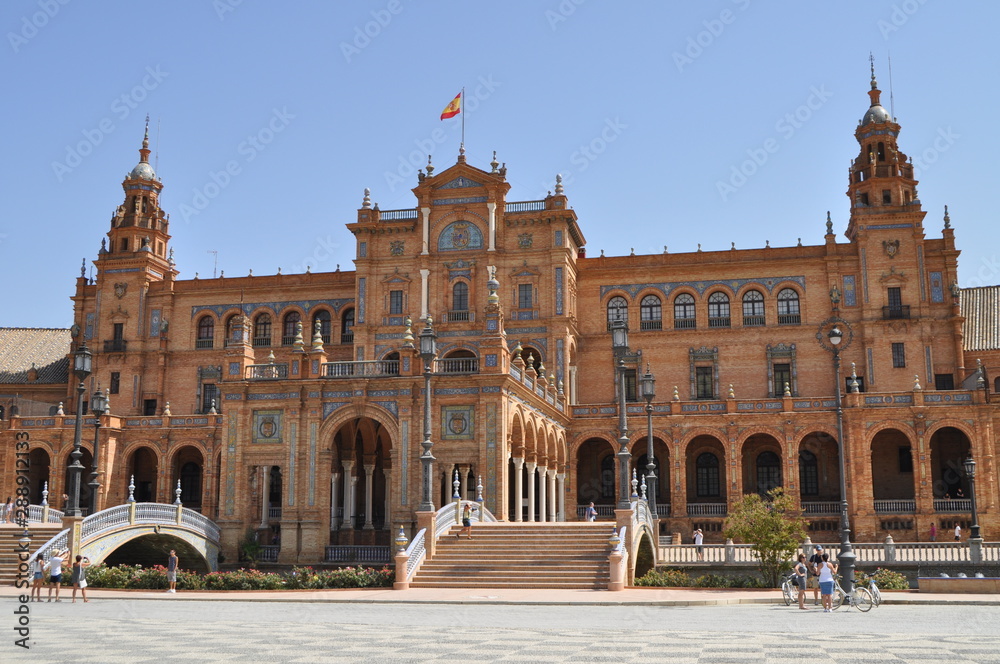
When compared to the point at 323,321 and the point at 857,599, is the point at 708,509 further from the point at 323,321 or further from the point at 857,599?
the point at 857,599

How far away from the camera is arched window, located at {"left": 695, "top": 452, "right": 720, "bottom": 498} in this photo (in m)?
52.3

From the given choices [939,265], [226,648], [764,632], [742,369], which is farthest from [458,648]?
[939,265]

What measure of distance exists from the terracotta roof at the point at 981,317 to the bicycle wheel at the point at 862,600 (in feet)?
110

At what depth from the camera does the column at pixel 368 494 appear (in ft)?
134

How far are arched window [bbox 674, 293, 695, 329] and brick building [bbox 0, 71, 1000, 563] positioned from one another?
117mm

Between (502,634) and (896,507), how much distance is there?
111 feet

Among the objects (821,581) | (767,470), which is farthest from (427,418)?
(767,470)

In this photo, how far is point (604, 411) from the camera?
166ft

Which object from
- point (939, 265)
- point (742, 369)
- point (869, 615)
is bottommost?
point (869, 615)

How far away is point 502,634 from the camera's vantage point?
1731 cm

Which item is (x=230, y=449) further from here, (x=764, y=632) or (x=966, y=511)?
(x=966, y=511)

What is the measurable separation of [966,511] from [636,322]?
1807cm

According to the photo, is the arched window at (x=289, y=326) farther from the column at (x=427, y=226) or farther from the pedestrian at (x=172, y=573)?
the pedestrian at (x=172, y=573)

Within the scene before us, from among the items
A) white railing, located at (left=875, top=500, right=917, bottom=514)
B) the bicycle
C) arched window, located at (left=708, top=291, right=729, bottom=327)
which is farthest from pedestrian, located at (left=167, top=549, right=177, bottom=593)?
arched window, located at (left=708, top=291, right=729, bottom=327)
